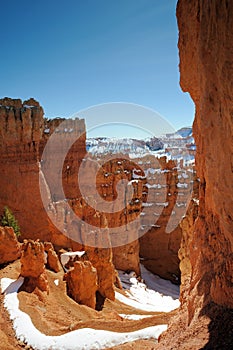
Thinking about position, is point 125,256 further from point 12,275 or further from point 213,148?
point 213,148

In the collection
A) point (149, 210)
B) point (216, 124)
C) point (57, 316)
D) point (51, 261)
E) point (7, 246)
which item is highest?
point (216, 124)

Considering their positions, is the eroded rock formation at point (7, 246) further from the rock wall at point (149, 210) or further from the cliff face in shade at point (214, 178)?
the rock wall at point (149, 210)

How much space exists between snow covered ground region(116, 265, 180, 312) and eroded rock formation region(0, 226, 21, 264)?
887 centimetres

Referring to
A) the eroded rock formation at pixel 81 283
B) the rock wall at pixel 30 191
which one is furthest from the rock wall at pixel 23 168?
the eroded rock formation at pixel 81 283

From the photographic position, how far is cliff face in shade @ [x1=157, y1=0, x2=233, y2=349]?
16.9 feet

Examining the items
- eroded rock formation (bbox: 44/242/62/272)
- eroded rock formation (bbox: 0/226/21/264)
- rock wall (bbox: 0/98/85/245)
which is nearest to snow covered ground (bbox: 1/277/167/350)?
eroded rock formation (bbox: 0/226/21/264)

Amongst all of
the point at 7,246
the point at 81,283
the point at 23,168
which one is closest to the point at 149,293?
the point at 81,283

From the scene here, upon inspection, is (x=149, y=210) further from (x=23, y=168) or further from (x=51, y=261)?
(x=51, y=261)

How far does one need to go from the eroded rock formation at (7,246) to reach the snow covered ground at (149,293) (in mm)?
8865

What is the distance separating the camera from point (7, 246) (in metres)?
17.4

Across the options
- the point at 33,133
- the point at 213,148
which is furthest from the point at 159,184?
the point at 213,148

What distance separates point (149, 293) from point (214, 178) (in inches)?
1028

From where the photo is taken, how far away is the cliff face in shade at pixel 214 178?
5141 millimetres

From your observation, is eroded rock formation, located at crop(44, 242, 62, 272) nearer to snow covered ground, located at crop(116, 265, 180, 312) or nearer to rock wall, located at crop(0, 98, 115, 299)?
rock wall, located at crop(0, 98, 115, 299)
